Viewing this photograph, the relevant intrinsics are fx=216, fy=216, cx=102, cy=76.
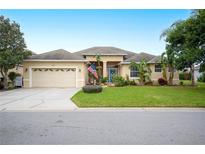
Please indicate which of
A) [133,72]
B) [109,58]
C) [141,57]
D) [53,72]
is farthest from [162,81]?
[53,72]

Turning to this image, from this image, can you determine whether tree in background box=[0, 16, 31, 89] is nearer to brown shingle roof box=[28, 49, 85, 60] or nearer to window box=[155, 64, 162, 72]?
brown shingle roof box=[28, 49, 85, 60]

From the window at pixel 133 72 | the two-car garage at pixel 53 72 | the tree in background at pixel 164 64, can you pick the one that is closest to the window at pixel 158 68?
the tree in background at pixel 164 64

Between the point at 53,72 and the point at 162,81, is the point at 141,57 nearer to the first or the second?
the point at 162,81

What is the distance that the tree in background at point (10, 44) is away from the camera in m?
17.7

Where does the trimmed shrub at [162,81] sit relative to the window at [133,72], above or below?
below

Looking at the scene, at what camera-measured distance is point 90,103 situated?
1037 cm

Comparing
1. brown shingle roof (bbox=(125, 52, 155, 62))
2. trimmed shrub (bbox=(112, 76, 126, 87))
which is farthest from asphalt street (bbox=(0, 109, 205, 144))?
brown shingle roof (bbox=(125, 52, 155, 62))

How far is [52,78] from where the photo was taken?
69.8 ft

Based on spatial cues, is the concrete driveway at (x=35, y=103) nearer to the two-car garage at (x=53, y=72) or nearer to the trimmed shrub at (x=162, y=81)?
the two-car garage at (x=53, y=72)

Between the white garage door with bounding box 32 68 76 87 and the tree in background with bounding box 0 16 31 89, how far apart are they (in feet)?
9.23

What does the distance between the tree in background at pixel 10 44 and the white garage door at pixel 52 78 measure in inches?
111
